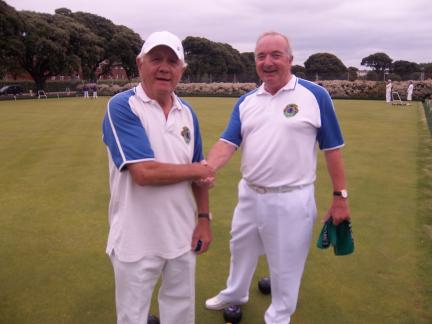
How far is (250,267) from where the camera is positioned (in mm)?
3312

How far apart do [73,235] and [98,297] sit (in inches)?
63.7

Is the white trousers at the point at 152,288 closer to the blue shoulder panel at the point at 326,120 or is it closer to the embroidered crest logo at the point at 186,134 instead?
the embroidered crest logo at the point at 186,134

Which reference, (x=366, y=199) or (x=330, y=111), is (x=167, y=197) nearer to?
(x=330, y=111)

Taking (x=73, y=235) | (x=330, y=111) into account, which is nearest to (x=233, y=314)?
(x=330, y=111)

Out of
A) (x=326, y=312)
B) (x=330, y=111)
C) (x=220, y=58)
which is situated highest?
(x=220, y=58)

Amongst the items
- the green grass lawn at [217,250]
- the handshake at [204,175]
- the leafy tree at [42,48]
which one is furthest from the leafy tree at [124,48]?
the handshake at [204,175]

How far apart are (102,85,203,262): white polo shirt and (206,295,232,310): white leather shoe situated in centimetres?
122

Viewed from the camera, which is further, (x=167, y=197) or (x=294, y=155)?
(x=294, y=155)

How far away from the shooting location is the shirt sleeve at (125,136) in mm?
2172

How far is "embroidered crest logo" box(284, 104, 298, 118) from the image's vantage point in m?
2.83

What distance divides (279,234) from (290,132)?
762 millimetres

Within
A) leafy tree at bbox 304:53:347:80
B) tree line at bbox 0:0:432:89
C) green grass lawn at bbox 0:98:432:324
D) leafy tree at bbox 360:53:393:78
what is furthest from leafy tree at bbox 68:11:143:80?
leafy tree at bbox 360:53:393:78

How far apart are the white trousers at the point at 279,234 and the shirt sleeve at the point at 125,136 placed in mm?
1135

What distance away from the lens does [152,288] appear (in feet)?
8.30
